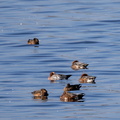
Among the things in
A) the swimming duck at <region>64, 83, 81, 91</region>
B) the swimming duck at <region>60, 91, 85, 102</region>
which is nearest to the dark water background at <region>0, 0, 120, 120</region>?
the swimming duck at <region>60, 91, 85, 102</region>

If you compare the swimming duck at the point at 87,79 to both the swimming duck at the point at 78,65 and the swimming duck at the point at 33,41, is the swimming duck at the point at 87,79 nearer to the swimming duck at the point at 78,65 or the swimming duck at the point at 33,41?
the swimming duck at the point at 78,65

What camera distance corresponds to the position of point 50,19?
40.0 m

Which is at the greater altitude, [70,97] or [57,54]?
[57,54]

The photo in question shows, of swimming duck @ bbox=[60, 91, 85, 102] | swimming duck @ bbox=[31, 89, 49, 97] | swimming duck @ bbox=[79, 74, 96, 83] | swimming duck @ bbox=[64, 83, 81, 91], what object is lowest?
swimming duck @ bbox=[60, 91, 85, 102]

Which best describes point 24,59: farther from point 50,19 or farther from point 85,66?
point 50,19

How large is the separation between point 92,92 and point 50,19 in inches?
734

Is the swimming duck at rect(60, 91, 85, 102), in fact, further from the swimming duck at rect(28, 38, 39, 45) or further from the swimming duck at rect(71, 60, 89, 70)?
the swimming duck at rect(28, 38, 39, 45)

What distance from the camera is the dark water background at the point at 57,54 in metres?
19.5

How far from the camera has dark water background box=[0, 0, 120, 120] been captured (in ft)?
63.8

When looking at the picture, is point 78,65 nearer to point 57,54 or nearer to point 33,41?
point 57,54

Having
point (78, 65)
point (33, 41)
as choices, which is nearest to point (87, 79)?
point (78, 65)

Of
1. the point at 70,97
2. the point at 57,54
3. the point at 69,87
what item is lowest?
the point at 70,97

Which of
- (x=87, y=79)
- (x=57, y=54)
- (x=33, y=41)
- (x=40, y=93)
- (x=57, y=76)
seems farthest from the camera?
(x=33, y=41)

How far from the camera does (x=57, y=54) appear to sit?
29.3m
